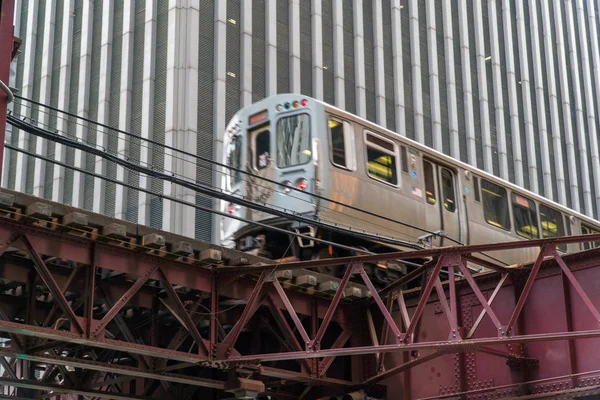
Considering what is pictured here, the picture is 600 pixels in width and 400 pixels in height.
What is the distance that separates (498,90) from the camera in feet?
173

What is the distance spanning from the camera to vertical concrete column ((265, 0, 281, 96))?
4019 centimetres

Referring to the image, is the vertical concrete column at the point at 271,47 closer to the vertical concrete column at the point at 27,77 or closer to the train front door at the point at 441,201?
the vertical concrete column at the point at 27,77

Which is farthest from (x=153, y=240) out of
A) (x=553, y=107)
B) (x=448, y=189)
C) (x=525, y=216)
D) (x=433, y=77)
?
(x=553, y=107)

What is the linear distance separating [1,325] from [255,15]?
26.4 metres

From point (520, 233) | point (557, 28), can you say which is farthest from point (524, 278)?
point (557, 28)

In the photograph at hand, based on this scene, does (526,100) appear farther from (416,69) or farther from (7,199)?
(7,199)

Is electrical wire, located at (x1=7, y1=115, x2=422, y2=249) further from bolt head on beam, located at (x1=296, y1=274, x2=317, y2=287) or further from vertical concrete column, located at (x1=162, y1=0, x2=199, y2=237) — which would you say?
vertical concrete column, located at (x1=162, y1=0, x2=199, y2=237)

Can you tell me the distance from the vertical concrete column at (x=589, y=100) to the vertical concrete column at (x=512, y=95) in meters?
5.65

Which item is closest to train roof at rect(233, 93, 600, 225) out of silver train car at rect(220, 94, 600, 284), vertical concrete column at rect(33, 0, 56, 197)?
silver train car at rect(220, 94, 600, 284)

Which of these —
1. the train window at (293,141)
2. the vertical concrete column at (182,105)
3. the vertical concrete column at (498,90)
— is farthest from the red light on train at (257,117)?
the vertical concrete column at (498,90)

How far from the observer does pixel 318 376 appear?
20.0 meters

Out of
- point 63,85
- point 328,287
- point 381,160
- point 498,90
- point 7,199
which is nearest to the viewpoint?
point 7,199

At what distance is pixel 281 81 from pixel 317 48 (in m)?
2.72

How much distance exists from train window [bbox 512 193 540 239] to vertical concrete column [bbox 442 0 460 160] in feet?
65.3
